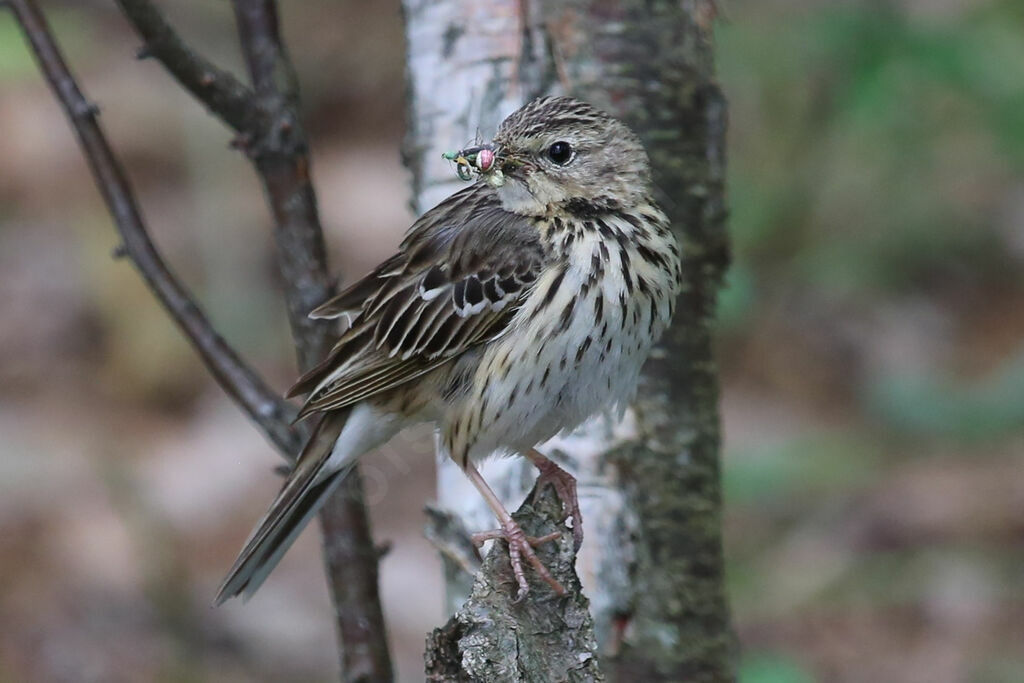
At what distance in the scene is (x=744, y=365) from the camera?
8.67m

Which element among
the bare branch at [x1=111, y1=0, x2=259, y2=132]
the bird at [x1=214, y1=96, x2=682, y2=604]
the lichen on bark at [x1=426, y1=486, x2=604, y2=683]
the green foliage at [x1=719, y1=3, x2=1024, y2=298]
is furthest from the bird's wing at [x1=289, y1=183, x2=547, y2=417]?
the green foliage at [x1=719, y1=3, x2=1024, y2=298]

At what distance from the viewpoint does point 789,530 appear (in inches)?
287

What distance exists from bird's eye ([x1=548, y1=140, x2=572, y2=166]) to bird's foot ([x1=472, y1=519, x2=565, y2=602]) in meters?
0.87

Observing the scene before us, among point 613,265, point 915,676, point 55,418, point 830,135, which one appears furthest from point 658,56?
point 55,418

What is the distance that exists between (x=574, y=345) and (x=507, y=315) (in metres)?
0.19

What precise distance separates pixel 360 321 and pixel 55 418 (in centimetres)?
521

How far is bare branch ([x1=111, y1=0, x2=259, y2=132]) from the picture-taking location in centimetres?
323

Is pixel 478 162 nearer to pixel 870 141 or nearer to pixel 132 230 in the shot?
pixel 132 230

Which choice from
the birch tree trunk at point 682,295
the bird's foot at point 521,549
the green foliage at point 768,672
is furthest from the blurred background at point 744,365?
the bird's foot at point 521,549

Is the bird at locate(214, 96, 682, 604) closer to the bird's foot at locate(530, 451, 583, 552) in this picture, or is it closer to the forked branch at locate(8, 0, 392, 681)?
the bird's foot at locate(530, 451, 583, 552)

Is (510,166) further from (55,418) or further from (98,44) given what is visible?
(98,44)

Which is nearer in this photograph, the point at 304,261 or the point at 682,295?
the point at 304,261

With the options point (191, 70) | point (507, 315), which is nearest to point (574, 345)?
point (507, 315)

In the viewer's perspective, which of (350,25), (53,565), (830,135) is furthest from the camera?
(350,25)
